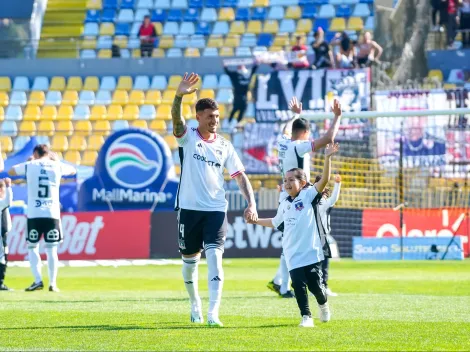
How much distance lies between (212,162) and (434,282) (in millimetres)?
7545

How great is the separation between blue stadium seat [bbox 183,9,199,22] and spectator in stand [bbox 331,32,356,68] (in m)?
7.65

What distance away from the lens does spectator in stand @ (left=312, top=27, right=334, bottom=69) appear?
29484 millimetres

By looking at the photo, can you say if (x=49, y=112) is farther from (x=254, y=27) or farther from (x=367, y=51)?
(x=367, y=51)

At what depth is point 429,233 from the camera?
24.9m

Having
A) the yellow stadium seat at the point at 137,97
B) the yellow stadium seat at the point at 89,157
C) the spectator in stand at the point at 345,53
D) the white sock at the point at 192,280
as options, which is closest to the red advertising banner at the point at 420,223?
the spectator in stand at the point at 345,53

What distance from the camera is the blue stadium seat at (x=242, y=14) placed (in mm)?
35656

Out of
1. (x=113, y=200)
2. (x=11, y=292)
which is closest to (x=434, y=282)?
(x=11, y=292)

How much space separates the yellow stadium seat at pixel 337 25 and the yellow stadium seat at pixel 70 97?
27.0 ft

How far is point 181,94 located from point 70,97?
25565 millimetres

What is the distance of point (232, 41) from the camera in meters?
33.0

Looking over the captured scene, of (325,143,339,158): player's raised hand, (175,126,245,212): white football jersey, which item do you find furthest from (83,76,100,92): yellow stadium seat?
(325,143,339,158): player's raised hand

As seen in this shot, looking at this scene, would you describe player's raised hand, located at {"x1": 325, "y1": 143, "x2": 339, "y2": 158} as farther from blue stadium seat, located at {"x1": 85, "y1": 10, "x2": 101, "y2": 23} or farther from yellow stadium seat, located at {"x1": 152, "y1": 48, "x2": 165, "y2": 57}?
blue stadium seat, located at {"x1": 85, "y1": 10, "x2": 101, "y2": 23}

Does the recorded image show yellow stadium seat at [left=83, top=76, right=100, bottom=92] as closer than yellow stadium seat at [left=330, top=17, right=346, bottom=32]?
No

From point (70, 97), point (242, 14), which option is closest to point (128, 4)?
point (242, 14)
